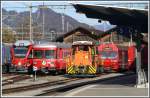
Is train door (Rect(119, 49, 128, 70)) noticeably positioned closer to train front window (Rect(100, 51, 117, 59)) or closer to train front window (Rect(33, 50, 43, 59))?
train front window (Rect(100, 51, 117, 59))

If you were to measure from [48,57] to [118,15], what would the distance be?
19334 mm

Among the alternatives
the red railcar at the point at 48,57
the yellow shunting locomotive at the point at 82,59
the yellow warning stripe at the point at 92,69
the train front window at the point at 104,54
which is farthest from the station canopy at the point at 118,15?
the train front window at the point at 104,54

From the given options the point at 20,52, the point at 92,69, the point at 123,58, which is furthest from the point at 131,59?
the point at 92,69

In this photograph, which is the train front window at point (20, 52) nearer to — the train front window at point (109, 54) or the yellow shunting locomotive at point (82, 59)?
the yellow shunting locomotive at point (82, 59)

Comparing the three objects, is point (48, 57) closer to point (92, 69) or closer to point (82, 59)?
point (82, 59)

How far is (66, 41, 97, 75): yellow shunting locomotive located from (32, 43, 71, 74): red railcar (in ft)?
11.0

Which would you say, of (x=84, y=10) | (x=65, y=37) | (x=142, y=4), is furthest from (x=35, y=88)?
(x=65, y=37)

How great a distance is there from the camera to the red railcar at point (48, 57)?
43500 mm

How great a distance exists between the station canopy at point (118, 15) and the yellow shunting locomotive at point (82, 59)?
40.4 ft

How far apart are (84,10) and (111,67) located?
2303 centimetres

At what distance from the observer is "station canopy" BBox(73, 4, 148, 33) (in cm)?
2375

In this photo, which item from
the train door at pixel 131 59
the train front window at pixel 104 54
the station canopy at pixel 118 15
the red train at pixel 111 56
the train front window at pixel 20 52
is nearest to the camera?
the station canopy at pixel 118 15

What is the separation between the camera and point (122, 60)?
50594mm

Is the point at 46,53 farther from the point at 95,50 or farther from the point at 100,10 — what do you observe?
the point at 100,10
